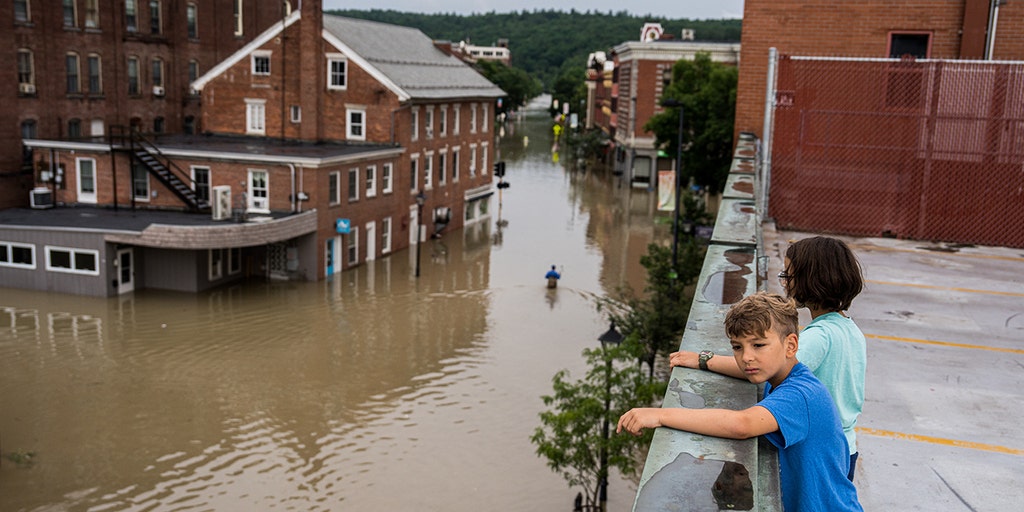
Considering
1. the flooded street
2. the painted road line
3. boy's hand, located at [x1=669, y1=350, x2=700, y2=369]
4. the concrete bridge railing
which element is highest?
boy's hand, located at [x1=669, y1=350, x2=700, y2=369]

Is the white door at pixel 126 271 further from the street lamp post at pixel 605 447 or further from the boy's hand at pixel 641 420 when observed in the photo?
the boy's hand at pixel 641 420

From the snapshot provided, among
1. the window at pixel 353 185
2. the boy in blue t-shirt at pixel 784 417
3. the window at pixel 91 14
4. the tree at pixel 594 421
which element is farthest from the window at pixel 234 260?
the boy in blue t-shirt at pixel 784 417

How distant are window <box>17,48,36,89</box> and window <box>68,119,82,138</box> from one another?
112 inches

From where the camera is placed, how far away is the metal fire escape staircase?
33906mm

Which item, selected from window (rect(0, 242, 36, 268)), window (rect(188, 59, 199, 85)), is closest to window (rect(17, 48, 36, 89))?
window (rect(0, 242, 36, 268))

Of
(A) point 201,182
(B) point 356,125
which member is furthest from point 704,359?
(B) point 356,125

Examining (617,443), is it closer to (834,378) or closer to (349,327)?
(834,378)

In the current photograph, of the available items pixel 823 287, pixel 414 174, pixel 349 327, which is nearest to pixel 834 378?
pixel 823 287

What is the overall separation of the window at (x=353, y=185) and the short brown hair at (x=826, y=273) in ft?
108

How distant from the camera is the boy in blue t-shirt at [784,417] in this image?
348 cm

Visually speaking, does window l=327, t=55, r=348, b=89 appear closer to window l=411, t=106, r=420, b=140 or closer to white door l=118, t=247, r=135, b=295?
window l=411, t=106, r=420, b=140

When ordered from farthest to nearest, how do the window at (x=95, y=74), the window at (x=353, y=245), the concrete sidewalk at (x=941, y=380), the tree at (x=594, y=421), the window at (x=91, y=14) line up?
the window at (x=95, y=74) → the window at (x=91, y=14) → the window at (x=353, y=245) → the tree at (x=594, y=421) → the concrete sidewalk at (x=941, y=380)

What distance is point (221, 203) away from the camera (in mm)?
32344

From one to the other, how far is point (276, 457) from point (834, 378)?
15.9 metres
